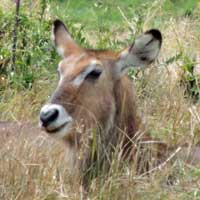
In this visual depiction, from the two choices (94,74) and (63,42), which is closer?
(94,74)

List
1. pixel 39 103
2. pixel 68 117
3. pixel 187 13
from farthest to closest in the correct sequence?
pixel 187 13, pixel 39 103, pixel 68 117

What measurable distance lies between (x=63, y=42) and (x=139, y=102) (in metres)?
1.51

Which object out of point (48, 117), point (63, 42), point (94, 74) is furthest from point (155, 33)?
point (48, 117)

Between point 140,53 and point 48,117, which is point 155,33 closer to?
point 140,53

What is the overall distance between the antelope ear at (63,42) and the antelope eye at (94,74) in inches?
11.7

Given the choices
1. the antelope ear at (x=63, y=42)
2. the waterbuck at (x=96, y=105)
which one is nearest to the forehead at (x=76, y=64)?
the waterbuck at (x=96, y=105)

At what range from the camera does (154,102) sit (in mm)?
10086

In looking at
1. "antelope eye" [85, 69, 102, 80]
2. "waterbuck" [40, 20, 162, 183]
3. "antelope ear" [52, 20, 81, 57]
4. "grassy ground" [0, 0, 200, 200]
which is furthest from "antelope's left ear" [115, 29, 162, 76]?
"grassy ground" [0, 0, 200, 200]

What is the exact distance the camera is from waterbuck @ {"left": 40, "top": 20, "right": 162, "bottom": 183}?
306 inches

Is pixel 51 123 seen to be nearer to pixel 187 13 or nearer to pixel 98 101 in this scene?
pixel 98 101

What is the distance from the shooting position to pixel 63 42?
8.69 metres

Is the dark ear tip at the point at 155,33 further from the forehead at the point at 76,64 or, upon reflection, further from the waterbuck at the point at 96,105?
the forehead at the point at 76,64

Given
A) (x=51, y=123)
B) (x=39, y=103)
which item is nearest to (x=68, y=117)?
(x=51, y=123)

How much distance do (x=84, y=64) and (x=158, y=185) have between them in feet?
3.84
